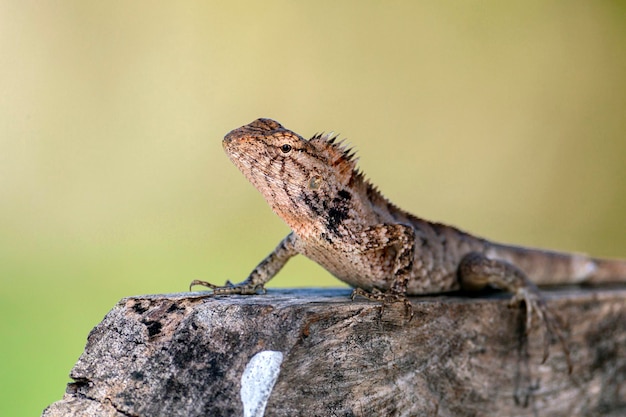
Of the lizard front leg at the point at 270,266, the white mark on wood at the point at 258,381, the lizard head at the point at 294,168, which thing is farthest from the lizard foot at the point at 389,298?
the white mark on wood at the point at 258,381

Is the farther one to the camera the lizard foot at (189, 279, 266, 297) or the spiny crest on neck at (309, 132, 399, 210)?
the spiny crest on neck at (309, 132, 399, 210)

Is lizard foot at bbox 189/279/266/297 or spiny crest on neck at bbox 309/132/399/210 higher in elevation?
spiny crest on neck at bbox 309/132/399/210

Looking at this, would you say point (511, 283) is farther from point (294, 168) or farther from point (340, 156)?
point (294, 168)

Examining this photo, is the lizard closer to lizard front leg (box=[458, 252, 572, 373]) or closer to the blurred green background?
lizard front leg (box=[458, 252, 572, 373])

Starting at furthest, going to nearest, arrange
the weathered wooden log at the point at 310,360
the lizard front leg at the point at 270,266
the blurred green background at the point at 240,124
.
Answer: the blurred green background at the point at 240,124
the lizard front leg at the point at 270,266
the weathered wooden log at the point at 310,360

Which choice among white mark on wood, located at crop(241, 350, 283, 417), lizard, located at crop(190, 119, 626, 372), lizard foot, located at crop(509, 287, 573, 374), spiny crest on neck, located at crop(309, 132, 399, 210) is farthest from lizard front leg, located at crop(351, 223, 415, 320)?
white mark on wood, located at crop(241, 350, 283, 417)

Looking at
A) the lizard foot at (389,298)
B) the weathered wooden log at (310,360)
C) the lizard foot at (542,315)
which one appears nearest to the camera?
the weathered wooden log at (310,360)

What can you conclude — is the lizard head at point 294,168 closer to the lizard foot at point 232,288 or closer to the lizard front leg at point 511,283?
the lizard foot at point 232,288
